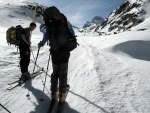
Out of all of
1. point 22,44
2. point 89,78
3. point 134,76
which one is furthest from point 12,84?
point 134,76

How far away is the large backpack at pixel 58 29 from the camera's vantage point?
6.06 meters

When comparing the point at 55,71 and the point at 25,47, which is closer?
the point at 55,71

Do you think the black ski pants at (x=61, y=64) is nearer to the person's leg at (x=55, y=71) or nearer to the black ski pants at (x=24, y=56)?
the person's leg at (x=55, y=71)

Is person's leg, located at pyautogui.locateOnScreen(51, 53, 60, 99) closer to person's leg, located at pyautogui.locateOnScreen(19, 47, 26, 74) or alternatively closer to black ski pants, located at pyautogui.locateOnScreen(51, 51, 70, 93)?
black ski pants, located at pyautogui.locateOnScreen(51, 51, 70, 93)

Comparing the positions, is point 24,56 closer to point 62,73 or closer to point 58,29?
point 62,73

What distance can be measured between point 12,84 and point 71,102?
116 inches

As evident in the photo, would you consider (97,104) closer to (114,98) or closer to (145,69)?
(114,98)

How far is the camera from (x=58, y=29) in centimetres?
612

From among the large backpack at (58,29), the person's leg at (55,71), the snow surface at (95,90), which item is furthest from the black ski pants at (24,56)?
the large backpack at (58,29)

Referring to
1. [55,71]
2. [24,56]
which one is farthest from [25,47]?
[55,71]

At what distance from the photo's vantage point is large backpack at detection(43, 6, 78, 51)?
606cm

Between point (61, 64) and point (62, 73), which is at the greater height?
point (61, 64)

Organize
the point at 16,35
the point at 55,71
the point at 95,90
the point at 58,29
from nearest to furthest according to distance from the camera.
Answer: the point at 58,29 < the point at 55,71 < the point at 95,90 < the point at 16,35

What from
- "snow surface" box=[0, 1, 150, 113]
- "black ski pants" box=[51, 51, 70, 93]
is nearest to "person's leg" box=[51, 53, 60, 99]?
"black ski pants" box=[51, 51, 70, 93]
